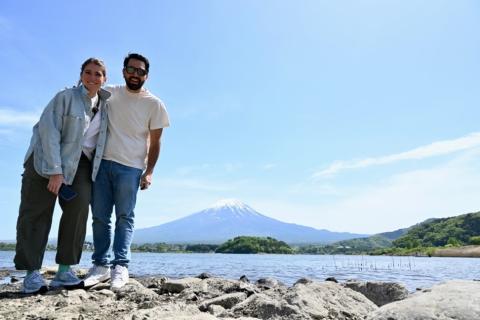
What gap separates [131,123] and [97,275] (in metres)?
1.81

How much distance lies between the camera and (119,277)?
4910 millimetres

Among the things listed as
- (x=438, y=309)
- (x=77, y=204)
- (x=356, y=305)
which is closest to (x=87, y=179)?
(x=77, y=204)

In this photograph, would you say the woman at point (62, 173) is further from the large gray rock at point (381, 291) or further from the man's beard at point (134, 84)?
the large gray rock at point (381, 291)

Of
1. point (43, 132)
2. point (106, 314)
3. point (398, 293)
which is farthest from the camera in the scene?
point (398, 293)

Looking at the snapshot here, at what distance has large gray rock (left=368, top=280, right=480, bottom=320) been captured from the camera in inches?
106

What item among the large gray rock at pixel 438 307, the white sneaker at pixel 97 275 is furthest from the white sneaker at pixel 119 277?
the large gray rock at pixel 438 307

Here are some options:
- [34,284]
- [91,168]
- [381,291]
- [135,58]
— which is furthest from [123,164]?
[381,291]

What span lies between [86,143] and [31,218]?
3.19 feet

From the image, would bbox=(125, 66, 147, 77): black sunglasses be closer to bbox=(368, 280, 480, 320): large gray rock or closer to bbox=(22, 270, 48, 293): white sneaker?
bbox=(22, 270, 48, 293): white sneaker

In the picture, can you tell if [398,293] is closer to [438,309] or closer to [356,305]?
[356,305]

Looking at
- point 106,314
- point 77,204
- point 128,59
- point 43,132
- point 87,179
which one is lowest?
point 106,314

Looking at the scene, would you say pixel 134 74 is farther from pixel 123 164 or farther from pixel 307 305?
pixel 307 305

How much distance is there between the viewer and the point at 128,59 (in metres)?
5.13

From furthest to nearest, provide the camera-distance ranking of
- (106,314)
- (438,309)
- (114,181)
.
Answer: (114,181)
(106,314)
(438,309)
